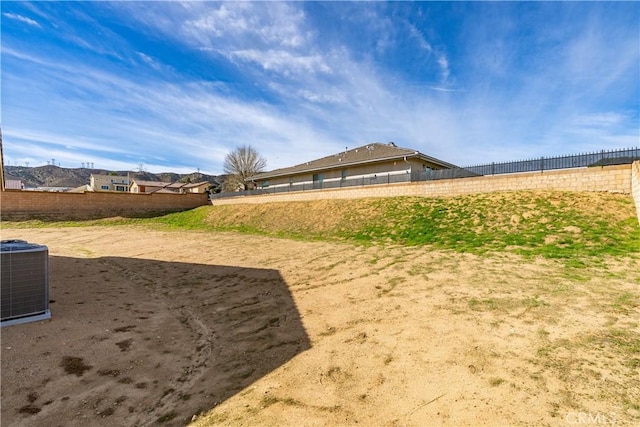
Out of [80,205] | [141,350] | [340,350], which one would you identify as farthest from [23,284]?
[80,205]

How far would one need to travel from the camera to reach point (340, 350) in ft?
14.6

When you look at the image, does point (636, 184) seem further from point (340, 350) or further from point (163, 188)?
point (163, 188)

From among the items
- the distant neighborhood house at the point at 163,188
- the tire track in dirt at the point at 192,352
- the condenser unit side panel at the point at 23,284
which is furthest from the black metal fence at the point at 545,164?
the distant neighborhood house at the point at 163,188

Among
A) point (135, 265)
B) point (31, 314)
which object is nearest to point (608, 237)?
point (31, 314)

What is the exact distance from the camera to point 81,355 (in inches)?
168

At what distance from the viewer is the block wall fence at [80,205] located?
Answer: 2552cm

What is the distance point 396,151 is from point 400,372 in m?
23.7

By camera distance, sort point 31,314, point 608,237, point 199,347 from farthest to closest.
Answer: point 608,237
point 31,314
point 199,347

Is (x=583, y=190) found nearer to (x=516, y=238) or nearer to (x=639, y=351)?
(x=516, y=238)

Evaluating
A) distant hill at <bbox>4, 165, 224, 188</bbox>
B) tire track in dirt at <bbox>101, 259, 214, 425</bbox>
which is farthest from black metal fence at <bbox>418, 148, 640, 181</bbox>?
distant hill at <bbox>4, 165, 224, 188</bbox>

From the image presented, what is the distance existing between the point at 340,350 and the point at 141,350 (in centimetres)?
309

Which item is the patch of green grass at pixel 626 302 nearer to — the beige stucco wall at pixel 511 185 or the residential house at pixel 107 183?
the beige stucco wall at pixel 511 185

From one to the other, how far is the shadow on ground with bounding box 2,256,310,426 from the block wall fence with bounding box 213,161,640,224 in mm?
14160

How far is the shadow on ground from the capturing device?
10.8 ft
